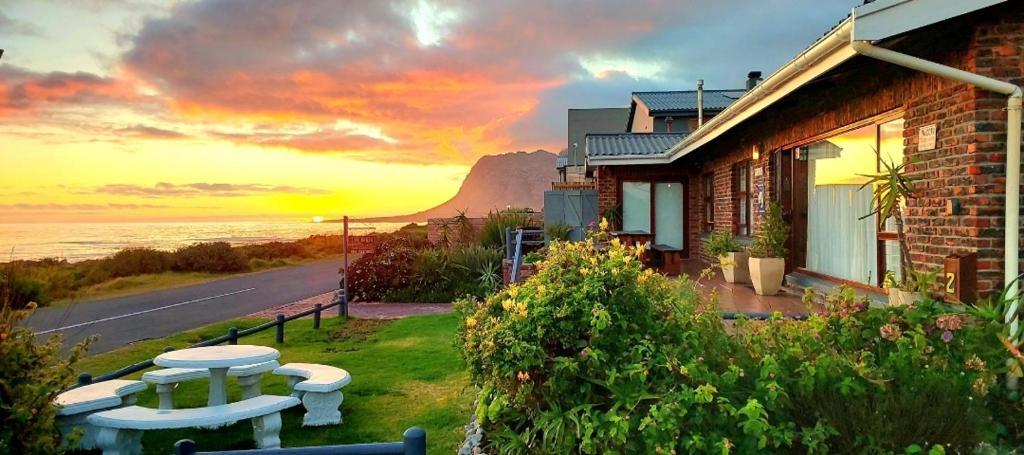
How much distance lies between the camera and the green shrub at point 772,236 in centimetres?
891

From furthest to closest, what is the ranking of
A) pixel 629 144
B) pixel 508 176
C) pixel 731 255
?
pixel 508 176 < pixel 629 144 < pixel 731 255

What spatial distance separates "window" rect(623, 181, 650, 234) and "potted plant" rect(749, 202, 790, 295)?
267 inches

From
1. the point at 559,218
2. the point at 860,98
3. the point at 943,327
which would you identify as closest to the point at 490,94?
the point at 559,218

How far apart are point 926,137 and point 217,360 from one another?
6.48 metres

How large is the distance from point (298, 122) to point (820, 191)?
11.2 m

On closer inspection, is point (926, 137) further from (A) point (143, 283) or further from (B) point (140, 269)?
(B) point (140, 269)

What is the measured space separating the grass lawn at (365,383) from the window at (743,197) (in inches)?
220

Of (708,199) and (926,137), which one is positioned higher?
(926,137)

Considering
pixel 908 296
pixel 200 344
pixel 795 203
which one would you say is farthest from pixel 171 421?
pixel 795 203

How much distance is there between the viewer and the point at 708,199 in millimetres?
14836

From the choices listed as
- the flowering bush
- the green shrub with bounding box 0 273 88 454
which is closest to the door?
the flowering bush

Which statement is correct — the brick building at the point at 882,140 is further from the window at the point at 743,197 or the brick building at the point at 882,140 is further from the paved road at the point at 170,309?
the paved road at the point at 170,309

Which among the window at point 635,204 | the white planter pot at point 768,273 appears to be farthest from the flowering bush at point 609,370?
the window at point 635,204

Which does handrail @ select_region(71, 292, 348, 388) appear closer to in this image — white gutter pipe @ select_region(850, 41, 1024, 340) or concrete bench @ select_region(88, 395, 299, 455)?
concrete bench @ select_region(88, 395, 299, 455)
